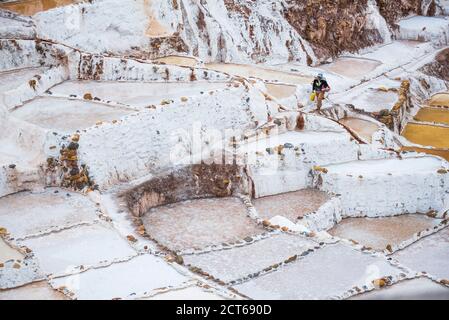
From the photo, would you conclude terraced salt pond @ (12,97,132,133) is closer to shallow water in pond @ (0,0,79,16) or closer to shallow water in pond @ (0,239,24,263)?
shallow water in pond @ (0,239,24,263)

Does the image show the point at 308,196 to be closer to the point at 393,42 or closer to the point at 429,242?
the point at 429,242

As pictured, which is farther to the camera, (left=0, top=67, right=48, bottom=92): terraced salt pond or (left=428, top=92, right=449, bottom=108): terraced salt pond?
(left=428, top=92, right=449, bottom=108): terraced salt pond

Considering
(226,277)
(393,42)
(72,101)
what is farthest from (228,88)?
(393,42)

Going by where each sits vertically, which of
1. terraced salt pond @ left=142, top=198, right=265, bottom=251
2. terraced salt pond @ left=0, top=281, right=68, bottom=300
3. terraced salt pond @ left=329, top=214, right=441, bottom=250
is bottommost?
terraced salt pond @ left=329, top=214, right=441, bottom=250

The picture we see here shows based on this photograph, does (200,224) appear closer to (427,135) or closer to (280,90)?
(280,90)

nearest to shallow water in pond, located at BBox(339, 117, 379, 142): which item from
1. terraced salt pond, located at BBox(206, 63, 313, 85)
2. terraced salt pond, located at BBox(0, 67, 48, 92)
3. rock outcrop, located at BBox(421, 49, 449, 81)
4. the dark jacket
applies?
the dark jacket

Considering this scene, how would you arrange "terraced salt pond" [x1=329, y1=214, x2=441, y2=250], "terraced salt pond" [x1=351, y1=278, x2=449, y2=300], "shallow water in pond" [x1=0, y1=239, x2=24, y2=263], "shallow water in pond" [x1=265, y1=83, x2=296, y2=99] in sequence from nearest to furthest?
"terraced salt pond" [x1=351, y1=278, x2=449, y2=300] → "shallow water in pond" [x1=0, y1=239, x2=24, y2=263] → "terraced salt pond" [x1=329, y1=214, x2=441, y2=250] → "shallow water in pond" [x1=265, y1=83, x2=296, y2=99]
